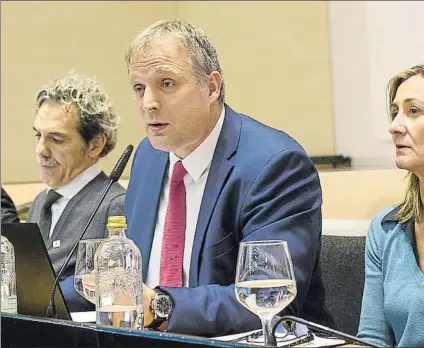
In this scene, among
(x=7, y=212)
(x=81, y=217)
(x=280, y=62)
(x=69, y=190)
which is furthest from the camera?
(x=280, y=62)

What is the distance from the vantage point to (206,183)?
186cm

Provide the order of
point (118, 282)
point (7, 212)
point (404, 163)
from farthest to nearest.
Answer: point (7, 212)
point (404, 163)
point (118, 282)

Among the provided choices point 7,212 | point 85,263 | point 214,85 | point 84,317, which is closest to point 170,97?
point 214,85

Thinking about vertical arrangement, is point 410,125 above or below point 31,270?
above

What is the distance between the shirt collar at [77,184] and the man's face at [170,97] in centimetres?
75

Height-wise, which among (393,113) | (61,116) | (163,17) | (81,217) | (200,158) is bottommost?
(81,217)

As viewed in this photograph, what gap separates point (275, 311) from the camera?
1222mm

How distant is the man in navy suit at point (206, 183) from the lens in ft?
5.72

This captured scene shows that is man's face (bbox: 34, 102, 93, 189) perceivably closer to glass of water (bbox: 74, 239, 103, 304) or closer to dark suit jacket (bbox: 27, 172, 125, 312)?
dark suit jacket (bbox: 27, 172, 125, 312)

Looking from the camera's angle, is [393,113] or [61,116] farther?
[61,116]

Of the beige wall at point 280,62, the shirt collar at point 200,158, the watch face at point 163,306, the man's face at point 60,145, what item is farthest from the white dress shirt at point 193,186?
the beige wall at point 280,62

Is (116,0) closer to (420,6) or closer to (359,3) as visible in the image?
(359,3)

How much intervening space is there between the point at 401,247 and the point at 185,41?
2.32 feet

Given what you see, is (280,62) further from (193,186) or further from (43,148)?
(193,186)
